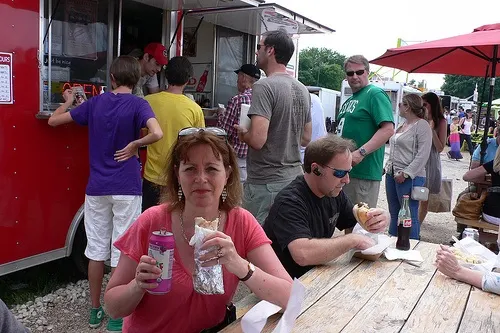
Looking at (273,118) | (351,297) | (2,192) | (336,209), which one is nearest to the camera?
(351,297)

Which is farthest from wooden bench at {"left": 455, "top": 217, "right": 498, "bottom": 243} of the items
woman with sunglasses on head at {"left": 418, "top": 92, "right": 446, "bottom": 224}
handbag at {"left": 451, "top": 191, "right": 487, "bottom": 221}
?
woman with sunglasses on head at {"left": 418, "top": 92, "right": 446, "bottom": 224}

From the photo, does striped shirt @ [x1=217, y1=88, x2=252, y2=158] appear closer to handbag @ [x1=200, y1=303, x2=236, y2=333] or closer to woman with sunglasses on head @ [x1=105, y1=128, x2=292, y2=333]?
woman with sunglasses on head @ [x1=105, y1=128, x2=292, y2=333]

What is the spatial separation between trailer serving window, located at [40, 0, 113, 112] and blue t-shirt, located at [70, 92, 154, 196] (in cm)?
39

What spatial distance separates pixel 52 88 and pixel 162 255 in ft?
8.69

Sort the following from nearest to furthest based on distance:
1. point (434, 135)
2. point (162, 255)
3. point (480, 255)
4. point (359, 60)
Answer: point (162, 255), point (480, 255), point (359, 60), point (434, 135)

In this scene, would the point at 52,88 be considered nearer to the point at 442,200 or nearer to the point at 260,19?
the point at 260,19

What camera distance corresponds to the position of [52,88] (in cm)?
359

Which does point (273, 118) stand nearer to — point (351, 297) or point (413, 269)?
point (413, 269)

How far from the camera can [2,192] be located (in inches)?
120

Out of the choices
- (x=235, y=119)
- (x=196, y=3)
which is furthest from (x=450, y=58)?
(x=196, y=3)

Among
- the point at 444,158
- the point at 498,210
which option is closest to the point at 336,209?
the point at 498,210

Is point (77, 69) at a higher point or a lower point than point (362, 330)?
higher

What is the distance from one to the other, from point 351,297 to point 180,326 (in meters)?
0.73

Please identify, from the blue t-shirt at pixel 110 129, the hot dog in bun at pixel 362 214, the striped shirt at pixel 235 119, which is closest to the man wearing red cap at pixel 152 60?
the striped shirt at pixel 235 119
